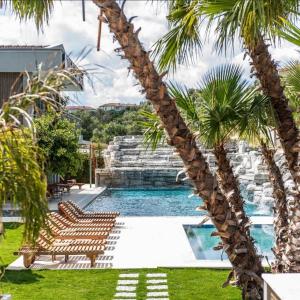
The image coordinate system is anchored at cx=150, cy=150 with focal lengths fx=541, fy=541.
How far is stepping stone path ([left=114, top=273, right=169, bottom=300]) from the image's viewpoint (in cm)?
828

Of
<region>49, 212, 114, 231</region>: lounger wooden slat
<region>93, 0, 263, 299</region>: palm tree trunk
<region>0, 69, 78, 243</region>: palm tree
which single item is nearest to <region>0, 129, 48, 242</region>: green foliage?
<region>0, 69, 78, 243</region>: palm tree

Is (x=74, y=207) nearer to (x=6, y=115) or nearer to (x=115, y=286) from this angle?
(x=115, y=286)

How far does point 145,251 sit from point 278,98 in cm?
615

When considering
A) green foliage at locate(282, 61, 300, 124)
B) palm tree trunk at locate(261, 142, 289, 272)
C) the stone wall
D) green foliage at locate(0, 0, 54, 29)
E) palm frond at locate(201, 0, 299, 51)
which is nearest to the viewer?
green foliage at locate(0, 0, 54, 29)

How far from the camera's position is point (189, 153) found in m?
6.17

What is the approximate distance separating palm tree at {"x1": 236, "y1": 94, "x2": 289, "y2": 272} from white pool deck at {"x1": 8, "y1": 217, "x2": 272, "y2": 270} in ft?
8.13

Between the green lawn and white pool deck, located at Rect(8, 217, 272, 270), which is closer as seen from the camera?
the green lawn

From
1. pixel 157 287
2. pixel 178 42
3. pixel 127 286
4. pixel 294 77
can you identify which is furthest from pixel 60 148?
pixel 178 42

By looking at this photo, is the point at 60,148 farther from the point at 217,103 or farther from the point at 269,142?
the point at 217,103

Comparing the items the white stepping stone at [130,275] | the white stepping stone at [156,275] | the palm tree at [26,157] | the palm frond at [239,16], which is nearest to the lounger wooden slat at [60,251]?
the white stepping stone at [130,275]

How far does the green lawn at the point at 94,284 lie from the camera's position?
836cm

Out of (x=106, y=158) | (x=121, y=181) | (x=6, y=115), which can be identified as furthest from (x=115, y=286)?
(x=106, y=158)

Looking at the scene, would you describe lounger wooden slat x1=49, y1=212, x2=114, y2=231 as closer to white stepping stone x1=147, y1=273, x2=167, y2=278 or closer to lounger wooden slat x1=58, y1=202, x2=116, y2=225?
lounger wooden slat x1=58, y1=202, x2=116, y2=225

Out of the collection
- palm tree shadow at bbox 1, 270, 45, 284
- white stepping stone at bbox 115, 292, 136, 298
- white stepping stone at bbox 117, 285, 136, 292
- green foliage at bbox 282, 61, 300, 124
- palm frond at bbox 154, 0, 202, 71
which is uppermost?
palm frond at bbox 154, 0, 202, 71
